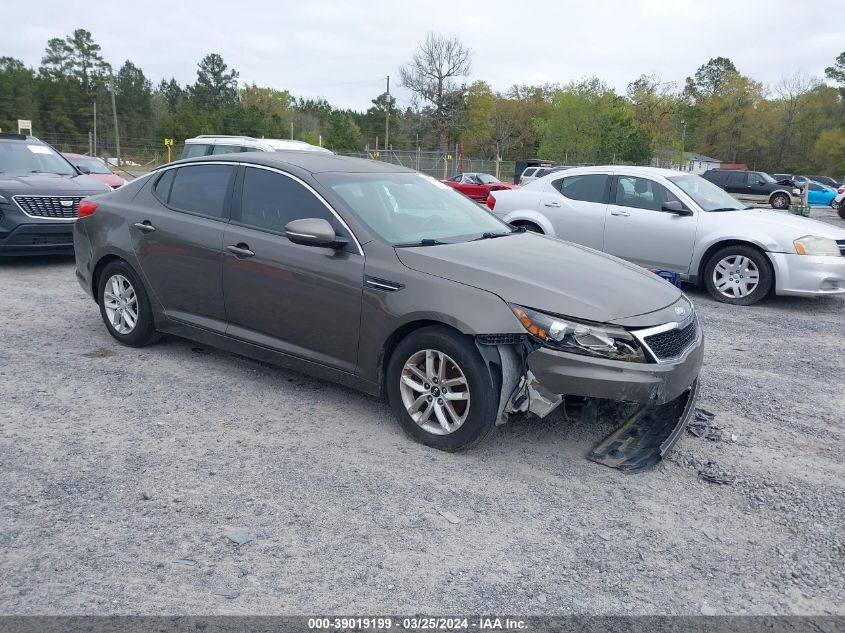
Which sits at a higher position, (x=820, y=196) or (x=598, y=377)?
(x=820, y=196)

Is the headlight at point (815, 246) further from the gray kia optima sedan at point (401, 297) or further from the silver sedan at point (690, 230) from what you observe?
the gray kia optima sedan at point (401, 297)

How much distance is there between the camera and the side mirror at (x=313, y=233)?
429 cm

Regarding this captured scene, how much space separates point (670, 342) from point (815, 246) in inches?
207

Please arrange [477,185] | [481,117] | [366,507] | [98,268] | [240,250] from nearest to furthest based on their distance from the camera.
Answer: [366,507], [240,250], [98,268], [477,185], [481,117]

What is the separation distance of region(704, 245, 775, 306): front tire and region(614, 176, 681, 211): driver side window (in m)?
0.93

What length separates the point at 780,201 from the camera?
32.9 m

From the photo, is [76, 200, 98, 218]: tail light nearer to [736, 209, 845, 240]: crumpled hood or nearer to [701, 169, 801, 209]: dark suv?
[736, 209, 845, 240]: crumpled hood

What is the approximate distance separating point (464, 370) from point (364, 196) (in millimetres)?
1582

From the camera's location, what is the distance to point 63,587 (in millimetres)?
2719

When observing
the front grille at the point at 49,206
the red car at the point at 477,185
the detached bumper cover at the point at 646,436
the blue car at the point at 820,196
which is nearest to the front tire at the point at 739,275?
the detached bumper cover at the point at 646,436

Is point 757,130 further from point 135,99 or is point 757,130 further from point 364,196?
point 364,196

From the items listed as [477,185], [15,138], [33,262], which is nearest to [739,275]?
[33,262]

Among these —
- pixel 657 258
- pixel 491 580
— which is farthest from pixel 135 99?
pixel 491 580

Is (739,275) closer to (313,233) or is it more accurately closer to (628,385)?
(628,385)
